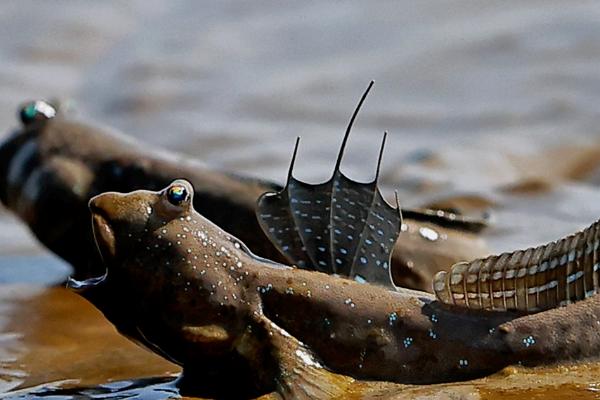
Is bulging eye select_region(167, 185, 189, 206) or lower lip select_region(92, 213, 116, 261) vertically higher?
bulging eye select_region(167, 185, 189, 206)

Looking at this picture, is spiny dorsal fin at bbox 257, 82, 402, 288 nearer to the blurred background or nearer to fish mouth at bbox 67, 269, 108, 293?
fish mouth at bbox 67, 269, 108, 293

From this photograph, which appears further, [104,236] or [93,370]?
[93,370]

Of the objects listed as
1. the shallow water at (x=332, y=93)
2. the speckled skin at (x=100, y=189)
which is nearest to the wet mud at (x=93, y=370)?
the shallow water at (x=332, y=93)

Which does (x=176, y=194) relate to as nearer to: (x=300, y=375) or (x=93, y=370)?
(x=300, y=375)

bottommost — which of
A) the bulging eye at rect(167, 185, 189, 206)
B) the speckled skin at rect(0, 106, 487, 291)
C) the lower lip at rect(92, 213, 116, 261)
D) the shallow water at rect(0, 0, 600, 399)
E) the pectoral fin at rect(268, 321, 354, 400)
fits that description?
the pectoral fin at rect(268, 321, 354, 400)

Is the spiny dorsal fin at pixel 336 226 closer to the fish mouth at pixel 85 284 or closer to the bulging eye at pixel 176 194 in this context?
the bulging eye at pixel 176 194

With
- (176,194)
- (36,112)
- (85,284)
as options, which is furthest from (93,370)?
(36,112)

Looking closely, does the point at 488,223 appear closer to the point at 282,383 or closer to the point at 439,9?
the point at 282,383

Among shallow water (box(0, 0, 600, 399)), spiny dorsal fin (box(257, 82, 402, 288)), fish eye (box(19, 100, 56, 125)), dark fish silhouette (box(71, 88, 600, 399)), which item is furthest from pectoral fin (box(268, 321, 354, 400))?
fish eye (box(19, 100, 56, 125))
